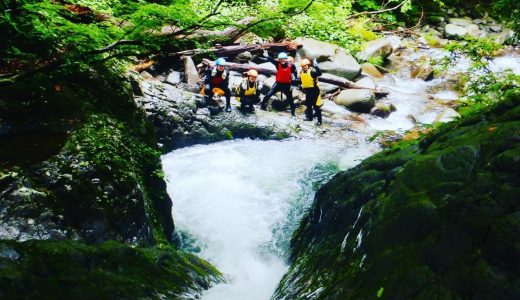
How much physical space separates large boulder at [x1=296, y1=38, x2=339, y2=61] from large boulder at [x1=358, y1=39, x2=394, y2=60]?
1.82 meters

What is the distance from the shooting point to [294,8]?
5.39m

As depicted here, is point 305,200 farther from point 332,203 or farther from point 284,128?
point 284,128

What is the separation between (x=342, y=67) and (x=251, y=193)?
25.3 feet

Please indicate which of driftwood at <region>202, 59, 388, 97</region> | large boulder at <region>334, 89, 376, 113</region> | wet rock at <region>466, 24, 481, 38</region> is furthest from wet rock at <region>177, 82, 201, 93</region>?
wet rock at <region>466, 24, 481, 38</region>

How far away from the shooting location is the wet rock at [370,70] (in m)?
15.8

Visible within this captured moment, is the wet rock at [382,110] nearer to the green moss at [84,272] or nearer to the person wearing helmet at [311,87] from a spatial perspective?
the person wearing helmet at [311,87]

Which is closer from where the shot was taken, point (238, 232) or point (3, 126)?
point (3, 126)

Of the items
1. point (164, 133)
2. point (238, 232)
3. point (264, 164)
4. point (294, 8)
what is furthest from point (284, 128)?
point (294, 8)

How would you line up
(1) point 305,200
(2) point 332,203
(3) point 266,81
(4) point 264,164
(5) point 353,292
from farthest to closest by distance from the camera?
1. (3) point 266,81
2. (4) point 264,164
3. (1) point 305,200
4. (2) point 332,203
5. (5) point 353,292

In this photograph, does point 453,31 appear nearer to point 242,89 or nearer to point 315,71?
point 315,71

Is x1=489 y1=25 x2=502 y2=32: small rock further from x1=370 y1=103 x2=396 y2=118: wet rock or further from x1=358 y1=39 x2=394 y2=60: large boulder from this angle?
x1=370 y1=103 x2=396 y2=118: wet rock

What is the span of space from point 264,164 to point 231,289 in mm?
4752

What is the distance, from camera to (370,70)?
1591 centimetres

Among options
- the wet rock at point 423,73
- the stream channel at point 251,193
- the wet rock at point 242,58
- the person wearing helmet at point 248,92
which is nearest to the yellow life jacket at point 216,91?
the person wearing helmet at point 248,92
